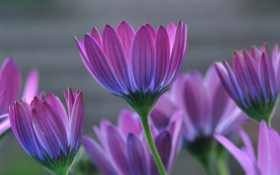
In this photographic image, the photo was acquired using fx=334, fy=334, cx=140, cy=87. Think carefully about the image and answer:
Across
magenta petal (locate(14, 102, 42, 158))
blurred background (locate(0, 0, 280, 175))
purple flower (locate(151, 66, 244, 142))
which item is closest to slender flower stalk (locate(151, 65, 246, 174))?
purple flower (locate(151, 66, 244, 142))

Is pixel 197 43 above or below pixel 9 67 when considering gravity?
above

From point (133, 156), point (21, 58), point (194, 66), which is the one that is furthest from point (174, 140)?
point (21, 58)

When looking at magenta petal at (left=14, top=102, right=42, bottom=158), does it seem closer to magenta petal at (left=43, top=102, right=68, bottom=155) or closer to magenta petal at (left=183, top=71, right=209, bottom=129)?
magenta petal at (left=43, top=102, right=68, bottom=155)

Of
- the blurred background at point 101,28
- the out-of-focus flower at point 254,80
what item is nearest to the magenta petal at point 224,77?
the out-of-focus flower at point 254,80

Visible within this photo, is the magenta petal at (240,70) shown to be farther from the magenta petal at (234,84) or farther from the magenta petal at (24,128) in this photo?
the magenta petal at (24,128)

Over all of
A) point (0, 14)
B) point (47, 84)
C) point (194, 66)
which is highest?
point (0, 14)

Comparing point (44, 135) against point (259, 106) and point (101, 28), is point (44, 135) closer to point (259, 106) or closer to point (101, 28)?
point (259, 106)

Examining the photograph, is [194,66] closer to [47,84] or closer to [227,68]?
[47,84]
